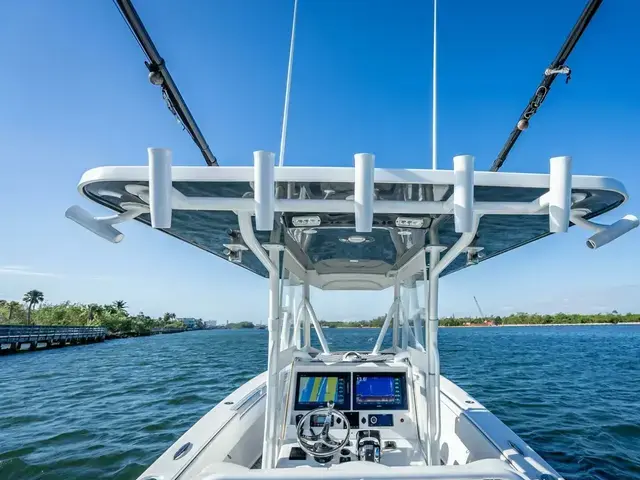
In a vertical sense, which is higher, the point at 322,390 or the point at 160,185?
the point at 160,185

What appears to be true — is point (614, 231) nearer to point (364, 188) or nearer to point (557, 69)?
point (364, 188)

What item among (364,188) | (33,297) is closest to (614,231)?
(364,188)

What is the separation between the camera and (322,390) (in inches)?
164

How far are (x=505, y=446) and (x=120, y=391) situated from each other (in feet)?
38.1

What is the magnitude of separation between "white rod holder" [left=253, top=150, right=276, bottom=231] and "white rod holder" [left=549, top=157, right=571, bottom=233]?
129 cm

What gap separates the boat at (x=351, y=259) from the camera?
6.13ft

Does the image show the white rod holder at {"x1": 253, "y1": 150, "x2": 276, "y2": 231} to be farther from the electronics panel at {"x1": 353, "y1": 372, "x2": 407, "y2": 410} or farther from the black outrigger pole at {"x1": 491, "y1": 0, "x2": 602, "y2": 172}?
the electronics panel at {"x1": 353, "y1": 372, "x2": 407, "y2": 410}

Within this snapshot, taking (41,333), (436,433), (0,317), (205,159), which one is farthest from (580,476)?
(0,317)

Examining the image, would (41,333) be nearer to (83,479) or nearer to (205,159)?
(83,479)

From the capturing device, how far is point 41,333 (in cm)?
2925

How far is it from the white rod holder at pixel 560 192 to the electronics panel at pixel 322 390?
284 cm

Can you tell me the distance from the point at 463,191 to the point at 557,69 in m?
2.17

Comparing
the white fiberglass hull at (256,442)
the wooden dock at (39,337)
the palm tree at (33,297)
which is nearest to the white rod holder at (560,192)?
the white fiberglass hull at (256,442)

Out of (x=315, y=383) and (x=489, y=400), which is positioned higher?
(x=315, y=383)
